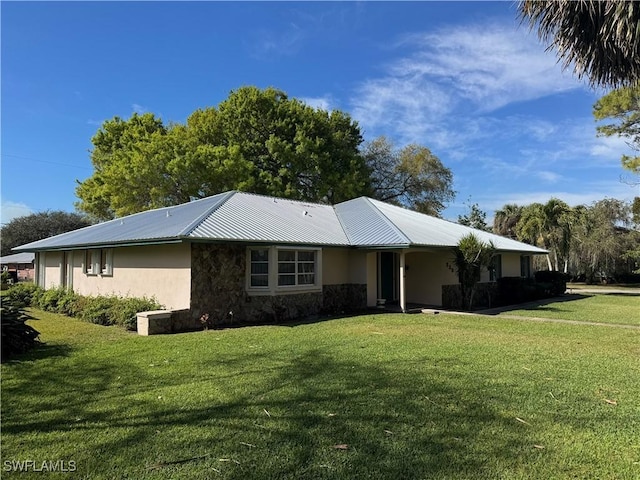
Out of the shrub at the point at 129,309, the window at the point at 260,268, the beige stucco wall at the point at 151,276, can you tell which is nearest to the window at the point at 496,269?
the window at the point at 260,268

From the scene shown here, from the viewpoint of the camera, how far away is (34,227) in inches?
1950

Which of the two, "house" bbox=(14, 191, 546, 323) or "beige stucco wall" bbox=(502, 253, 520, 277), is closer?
"house" bbox=(14, 191, 546, 323)

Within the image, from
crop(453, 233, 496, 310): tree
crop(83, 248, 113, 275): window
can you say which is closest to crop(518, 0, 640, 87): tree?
crop(453, 233, 496, 310): tree

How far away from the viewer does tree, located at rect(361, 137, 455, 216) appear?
127 feet

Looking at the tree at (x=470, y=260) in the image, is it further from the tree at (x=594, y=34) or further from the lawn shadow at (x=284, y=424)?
the lawn shadow at (x=284, y=424)

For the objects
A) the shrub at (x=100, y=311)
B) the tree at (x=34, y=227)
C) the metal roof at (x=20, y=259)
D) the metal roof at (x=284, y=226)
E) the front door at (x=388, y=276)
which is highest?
the tree at (x=34, y=227)

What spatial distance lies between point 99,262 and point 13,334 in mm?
8950

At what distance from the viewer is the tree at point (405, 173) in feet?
127

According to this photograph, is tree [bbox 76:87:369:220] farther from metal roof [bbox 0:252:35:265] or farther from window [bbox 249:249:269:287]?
window [bbox 249:249:269:287]

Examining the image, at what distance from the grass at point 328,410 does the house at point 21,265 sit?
124 feet

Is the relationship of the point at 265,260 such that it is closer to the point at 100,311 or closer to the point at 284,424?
the point at 100,311

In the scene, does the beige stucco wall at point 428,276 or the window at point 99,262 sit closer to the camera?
the window at point 99,262

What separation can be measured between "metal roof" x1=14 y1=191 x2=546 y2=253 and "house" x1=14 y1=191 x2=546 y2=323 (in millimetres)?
53

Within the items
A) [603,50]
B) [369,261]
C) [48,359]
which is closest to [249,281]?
[369,261]
